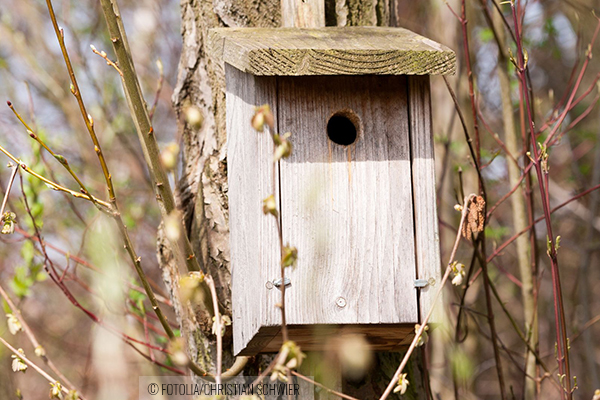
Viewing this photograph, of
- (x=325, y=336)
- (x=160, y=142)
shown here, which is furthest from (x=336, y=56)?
(x=160, y=142)

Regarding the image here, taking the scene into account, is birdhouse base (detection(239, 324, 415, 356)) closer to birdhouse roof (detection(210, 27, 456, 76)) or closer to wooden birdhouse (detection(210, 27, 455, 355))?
wooden birdhouse (detection(210, 27, 455, 355))

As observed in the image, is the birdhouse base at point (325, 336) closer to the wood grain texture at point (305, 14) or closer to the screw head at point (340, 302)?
the screw head at point (340, 302)

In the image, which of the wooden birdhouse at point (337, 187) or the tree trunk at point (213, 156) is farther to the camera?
the tree trunk at point (213, 156)

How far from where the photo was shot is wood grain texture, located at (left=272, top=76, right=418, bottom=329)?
2119mm

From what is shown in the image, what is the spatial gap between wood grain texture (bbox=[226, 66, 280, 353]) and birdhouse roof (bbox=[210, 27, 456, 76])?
0.37 feet

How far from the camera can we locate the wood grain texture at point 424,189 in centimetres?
218

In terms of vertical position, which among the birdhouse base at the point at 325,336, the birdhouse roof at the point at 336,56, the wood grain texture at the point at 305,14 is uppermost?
the wood grain texture at the point at 305,14

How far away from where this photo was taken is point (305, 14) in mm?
2594

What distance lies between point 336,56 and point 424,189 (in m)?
0.47

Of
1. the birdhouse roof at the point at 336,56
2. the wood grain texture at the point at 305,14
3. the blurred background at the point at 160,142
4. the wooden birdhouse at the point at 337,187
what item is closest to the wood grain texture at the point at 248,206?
the wooden birdhouse at the point at 337,187

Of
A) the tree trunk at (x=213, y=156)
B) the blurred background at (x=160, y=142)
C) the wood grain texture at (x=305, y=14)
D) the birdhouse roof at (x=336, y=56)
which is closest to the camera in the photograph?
the birdhouse roof at (x=336, y=56)

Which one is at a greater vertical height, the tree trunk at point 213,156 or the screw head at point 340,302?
the tree trunk at point 213,156

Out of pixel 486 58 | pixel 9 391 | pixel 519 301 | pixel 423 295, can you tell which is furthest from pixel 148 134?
pixel 519 301

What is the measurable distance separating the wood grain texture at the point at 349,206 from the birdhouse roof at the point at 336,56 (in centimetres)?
12
